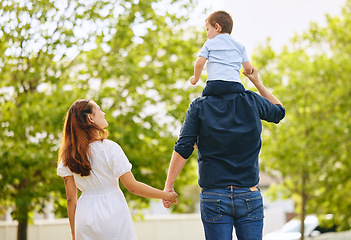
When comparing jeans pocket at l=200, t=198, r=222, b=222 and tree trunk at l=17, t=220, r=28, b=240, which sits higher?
jeans pocket at l=200, t=198, r=222, b=222

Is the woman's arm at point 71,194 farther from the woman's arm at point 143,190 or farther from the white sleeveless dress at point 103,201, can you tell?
the woman's arm at point 143,190

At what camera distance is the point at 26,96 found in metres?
10.7

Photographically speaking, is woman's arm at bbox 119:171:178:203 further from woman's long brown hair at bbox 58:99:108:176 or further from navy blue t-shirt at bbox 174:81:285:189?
navy blue t-shirt at bbox 174:81:285:189

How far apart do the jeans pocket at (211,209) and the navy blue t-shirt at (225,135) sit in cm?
9

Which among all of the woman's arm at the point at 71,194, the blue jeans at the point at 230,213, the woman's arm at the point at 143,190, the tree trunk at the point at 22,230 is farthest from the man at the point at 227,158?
the tree trunk at the point at 22,230

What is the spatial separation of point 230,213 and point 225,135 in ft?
1.56

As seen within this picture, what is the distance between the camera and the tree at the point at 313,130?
1853cm

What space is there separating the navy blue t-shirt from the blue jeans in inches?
2.2

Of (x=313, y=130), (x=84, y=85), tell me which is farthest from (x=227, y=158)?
(x=313, y=130)

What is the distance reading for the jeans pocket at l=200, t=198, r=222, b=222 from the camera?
3178mm

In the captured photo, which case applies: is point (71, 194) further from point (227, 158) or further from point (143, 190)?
point (227, 158)

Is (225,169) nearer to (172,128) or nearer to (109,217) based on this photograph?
(109,217)

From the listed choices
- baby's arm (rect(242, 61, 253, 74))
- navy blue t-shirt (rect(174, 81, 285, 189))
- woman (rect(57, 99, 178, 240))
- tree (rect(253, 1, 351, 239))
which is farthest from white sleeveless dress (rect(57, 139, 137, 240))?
tree (rect(253, 1, 351, 239))

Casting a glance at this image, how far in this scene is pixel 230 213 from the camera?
3193 mm
